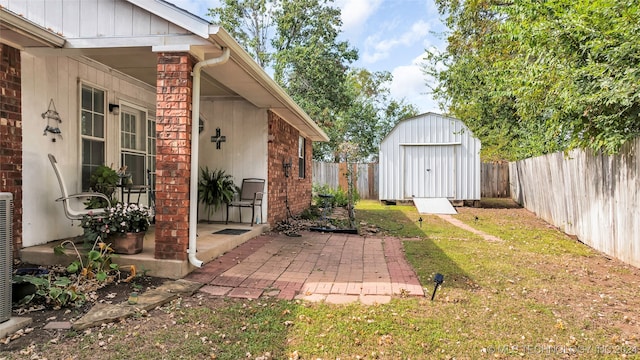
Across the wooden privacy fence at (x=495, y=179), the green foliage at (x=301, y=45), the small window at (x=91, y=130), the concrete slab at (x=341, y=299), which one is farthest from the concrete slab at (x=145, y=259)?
the green foliage at (x=301, y=45)

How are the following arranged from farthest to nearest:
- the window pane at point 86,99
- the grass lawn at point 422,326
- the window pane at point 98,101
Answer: the window pane at point 98,101 < the window pane at point 86,99 < the grass lawn at point 422,326

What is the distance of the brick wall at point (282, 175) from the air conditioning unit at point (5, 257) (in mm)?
4676

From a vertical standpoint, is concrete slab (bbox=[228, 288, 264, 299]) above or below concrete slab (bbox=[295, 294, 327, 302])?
above

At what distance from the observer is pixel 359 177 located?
16.2 metres

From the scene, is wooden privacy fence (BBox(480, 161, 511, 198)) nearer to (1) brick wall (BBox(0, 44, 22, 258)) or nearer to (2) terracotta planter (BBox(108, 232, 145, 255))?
(2) terracotta planter (BBox(108, 232, 145, 255))

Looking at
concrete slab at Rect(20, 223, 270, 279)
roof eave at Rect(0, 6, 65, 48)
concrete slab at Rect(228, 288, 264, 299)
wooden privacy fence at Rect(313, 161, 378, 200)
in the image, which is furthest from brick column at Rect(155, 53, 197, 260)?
wooden privacy fence at Rect(313, 161, 378, 200)

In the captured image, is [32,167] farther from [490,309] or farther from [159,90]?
[490,309]

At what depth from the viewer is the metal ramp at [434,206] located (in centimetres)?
1125

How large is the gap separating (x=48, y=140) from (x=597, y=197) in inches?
310

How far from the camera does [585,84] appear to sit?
4.87 metres

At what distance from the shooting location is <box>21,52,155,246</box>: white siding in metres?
4.18

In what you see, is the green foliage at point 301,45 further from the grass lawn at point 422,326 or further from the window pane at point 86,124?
the grass lawn at point 422,326

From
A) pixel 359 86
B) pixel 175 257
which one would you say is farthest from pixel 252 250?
pixel 359 86

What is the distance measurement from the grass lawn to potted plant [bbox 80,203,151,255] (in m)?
1.24
